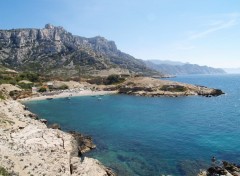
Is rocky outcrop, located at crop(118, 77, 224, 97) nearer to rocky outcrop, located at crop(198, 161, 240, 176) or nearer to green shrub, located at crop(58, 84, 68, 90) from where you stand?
green shrub, located at crop(58, 84, 68, 90)

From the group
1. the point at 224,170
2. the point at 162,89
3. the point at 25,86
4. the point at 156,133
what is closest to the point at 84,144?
the point at 156,133

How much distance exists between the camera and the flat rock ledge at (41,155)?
3281 cm

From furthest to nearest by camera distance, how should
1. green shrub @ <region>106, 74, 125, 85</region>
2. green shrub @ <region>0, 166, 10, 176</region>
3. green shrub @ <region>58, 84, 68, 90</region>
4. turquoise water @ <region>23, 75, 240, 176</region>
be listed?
green shrub @ <region>106, 74, 125, 85</region> < green shrub @ <region>58, 84, 68, 90</region> < turquoise water @ <region>23, 75, 240, 176</region> < green shrub @ <region>0, 166, 10, 176</region>

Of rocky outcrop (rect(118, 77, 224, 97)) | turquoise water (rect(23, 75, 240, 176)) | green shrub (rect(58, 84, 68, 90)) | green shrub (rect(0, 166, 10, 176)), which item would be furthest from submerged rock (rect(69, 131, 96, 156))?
green shrub (rect(58, 84, 68, 90))

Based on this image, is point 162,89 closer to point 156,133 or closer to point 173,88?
point 173,88

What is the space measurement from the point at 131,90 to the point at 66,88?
40151 mm

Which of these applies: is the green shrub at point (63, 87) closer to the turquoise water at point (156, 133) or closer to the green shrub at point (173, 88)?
the turquoise water at point (156, 133)

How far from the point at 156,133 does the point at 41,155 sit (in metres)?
34.1

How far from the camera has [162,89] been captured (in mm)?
153625

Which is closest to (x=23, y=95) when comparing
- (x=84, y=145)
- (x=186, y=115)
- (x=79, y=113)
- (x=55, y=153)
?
(x=79, y=113)

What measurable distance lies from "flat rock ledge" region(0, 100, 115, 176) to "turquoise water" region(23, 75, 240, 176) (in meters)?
6.47

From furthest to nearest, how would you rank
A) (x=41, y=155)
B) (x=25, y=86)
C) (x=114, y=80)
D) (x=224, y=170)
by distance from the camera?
1. (x=114, y=80)
2. (x=25, y=86)
3. (x=224, y=170)
4. (x=41, y=155)

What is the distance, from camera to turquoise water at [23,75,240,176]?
150 ft

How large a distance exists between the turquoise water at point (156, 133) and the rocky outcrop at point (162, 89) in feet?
109
